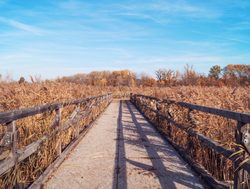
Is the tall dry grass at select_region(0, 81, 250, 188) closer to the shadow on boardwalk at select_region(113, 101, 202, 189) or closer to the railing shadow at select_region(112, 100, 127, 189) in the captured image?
the shadow on boardwalk at select_region(113, 101, 202, 189)

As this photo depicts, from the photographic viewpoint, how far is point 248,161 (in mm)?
3209

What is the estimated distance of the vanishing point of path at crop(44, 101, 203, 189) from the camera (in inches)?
174

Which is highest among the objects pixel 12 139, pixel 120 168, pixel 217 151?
pixel 12 139

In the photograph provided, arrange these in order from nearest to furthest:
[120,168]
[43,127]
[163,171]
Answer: [163,171] < [120,168] < [43,127]

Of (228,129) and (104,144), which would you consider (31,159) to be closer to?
(104,144)

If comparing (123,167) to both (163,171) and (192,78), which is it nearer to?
(163,171)

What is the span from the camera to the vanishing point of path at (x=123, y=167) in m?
4.41

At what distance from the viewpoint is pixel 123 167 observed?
5.23 metres

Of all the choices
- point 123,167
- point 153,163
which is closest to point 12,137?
point 123,167

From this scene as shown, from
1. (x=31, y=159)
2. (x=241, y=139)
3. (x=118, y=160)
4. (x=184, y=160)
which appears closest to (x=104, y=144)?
(x=118, y=160)

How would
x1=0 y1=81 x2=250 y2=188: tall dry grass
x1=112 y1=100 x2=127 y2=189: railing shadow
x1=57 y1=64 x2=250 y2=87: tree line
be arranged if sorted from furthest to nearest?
x1=57 y1=64 x2=250 y2=87: tree line < x1=0 y1=81 x2=250 y2=188: tall dry grass < x1=112 y1=100 x2=127 y2=189: railing shadow

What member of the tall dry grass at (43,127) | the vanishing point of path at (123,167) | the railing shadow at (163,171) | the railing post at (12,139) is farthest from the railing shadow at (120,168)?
the railing post at (12,139)

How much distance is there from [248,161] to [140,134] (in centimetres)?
574

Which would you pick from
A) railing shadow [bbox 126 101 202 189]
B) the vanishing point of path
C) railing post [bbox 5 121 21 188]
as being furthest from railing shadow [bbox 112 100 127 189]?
railing post [bbox 5 121 21 188]
